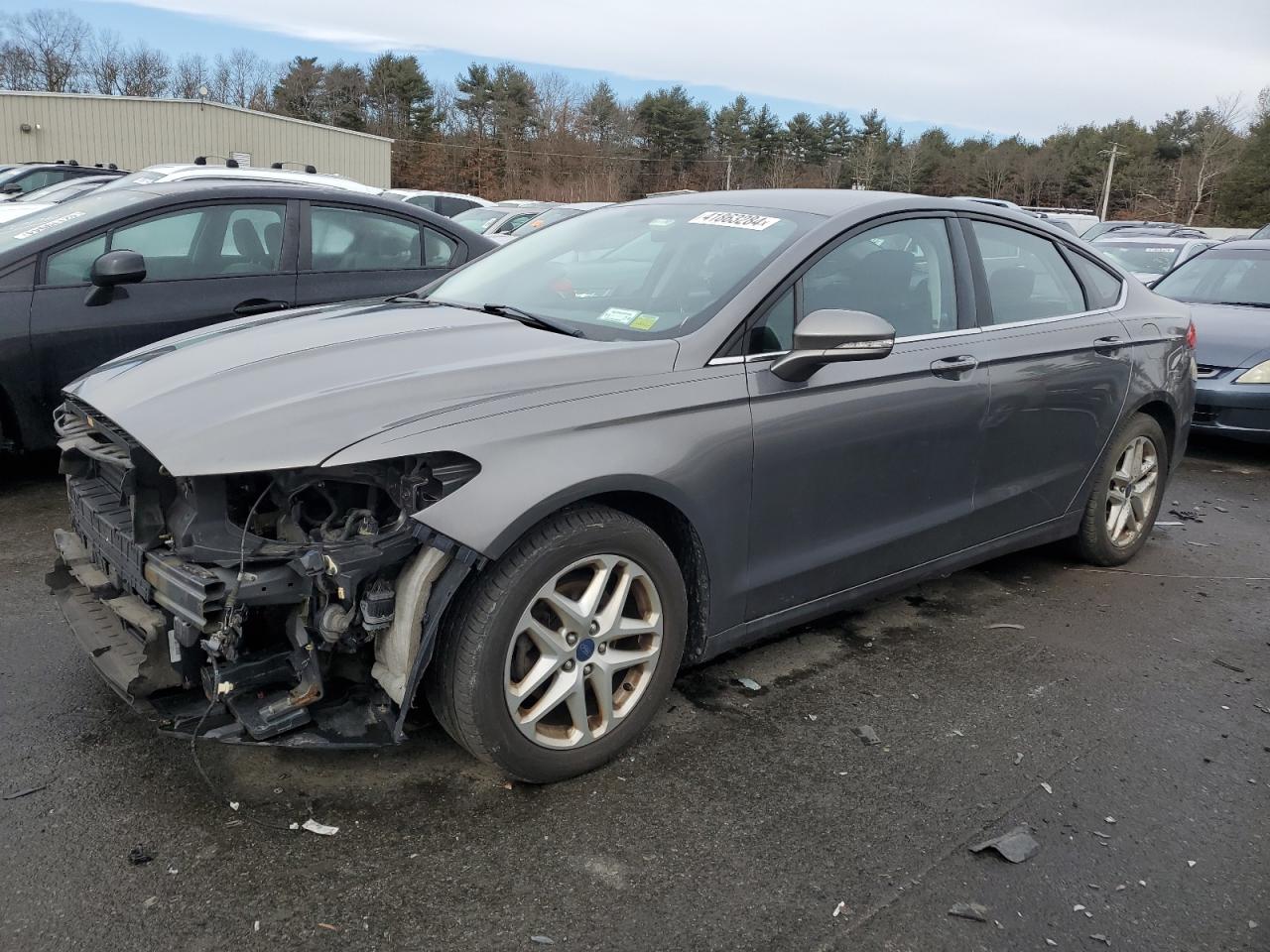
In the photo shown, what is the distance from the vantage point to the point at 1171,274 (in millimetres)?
9195

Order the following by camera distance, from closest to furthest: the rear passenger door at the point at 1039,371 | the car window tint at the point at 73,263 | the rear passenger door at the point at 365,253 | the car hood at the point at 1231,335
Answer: the rear passenger door at the point at 1039,371 < the car window tint at the point at 73,263 < the rear passenger door at the point at 365,253 < the car hood at the point at 1231,335

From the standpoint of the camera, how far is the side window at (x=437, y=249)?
Result: 629 cm

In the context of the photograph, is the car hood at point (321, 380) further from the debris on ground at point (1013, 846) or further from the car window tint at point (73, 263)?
the car window tint at point (73, 263)

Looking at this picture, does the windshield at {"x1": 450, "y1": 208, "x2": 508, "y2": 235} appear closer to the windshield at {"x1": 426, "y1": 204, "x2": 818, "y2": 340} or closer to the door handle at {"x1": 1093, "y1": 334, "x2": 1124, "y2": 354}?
the windshield at {"x1": 426, "y1": 204, "x2": 818, "y2": 340}

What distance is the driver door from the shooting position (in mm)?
3201

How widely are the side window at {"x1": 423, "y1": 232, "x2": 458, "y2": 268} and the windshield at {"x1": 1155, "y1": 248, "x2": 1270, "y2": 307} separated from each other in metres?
6.26

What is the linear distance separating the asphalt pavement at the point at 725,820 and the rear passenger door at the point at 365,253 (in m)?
2.43

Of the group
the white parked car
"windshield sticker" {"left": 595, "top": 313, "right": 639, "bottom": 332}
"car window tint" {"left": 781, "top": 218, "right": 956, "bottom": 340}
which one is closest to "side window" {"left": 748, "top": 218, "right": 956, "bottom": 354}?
"car window tint" {"left": 781, "top": 218, "right": 956, "bottom": 340}

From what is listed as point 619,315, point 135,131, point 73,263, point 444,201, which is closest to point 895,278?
point 619,315

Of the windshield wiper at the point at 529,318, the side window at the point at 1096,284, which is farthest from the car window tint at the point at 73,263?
the side window at the point at 1096,284

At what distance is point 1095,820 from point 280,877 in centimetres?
216

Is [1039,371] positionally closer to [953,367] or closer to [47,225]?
[953,367]

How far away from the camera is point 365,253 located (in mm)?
5973

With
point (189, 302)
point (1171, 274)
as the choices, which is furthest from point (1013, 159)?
point (189, 302)
